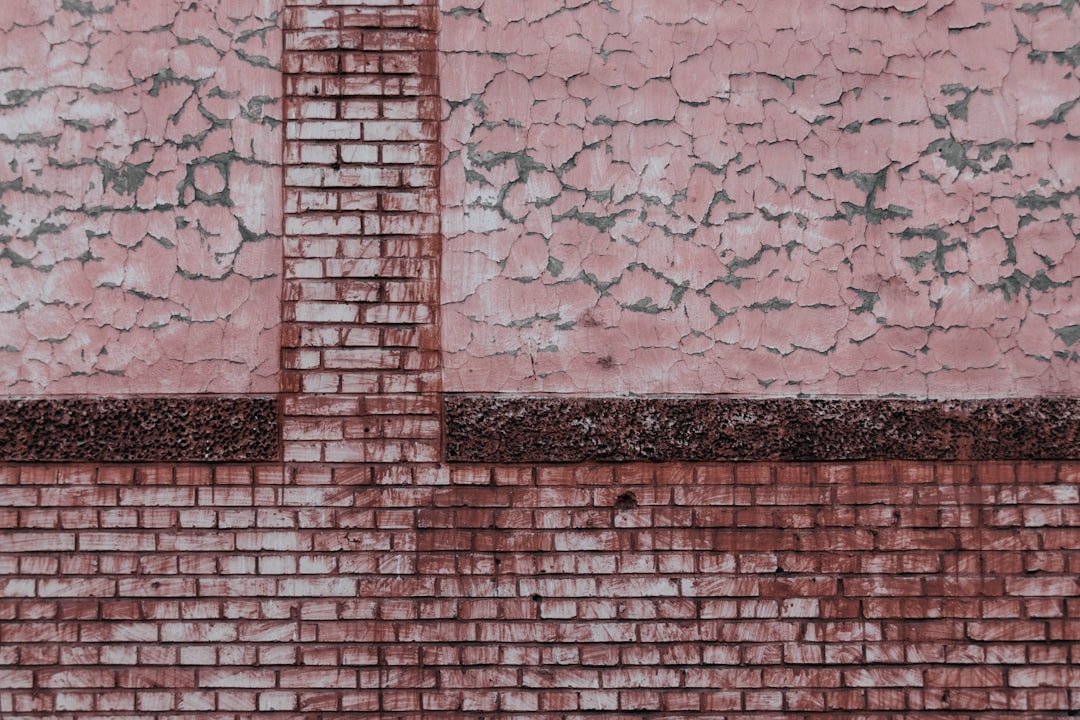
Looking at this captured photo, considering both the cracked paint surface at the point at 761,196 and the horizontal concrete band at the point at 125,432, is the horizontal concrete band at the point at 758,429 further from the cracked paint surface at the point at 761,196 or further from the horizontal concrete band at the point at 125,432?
the horizontal concrete band at the point at 125,432

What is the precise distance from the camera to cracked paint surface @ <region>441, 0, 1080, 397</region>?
2.22 m

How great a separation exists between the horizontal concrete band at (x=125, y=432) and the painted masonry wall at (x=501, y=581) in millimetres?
56

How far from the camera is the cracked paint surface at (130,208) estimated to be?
7.30ft

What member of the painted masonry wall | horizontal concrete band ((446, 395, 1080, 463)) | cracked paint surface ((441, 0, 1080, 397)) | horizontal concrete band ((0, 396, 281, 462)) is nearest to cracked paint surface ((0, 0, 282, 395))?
horizontal concrete band ((0, 396, 281, 462))

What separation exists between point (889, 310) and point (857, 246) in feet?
0.80

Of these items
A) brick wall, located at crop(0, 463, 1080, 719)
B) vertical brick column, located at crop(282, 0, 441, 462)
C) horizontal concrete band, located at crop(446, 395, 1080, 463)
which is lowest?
brick wall, located at crop(0, 463, 1080, 719)

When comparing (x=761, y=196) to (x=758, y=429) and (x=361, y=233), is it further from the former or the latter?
(x=361, y=233)

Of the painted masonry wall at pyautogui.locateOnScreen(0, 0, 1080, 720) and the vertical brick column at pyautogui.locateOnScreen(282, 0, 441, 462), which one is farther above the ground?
the vertical brick column at pyautogui.locateOnScreen(282, 0, 441, 462)

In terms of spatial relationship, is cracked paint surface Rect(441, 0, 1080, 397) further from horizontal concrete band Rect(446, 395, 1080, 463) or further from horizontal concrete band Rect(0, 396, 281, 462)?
horizontal concrete band Rect(0, 396, 281, 462)

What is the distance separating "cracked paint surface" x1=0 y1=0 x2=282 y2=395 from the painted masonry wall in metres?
0.32

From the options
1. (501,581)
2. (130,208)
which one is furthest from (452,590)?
(130,208)

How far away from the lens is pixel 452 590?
2189 millimetres

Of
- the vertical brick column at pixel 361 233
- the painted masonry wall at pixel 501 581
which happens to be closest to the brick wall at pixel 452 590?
the painted masonry wall at pixel 501 581

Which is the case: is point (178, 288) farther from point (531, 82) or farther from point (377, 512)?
point (531, 82)
